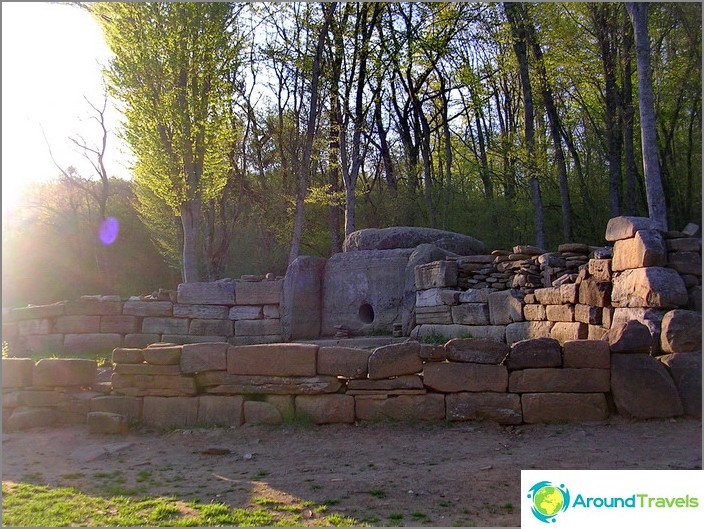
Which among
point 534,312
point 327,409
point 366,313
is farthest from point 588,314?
point 366,313

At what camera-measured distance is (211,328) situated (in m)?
15.2

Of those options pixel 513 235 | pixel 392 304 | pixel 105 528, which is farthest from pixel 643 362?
pixel 513 235

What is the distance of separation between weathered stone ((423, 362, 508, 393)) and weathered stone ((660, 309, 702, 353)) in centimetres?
186

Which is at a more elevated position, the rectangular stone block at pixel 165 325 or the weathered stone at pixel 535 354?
the rectangular stone block at pixel 165 325

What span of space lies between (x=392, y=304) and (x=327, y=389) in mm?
5789

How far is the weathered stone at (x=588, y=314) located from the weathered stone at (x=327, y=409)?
3759 millimetres

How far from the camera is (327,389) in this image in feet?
26.1

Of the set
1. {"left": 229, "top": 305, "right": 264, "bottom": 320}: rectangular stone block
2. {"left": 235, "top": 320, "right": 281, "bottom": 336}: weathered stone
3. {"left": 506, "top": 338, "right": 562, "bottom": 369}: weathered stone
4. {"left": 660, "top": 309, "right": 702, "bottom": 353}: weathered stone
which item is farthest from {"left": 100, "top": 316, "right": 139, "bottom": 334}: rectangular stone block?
{"left": 660, "top": 309, "right": 702, "bottom": 353}: weathered stone

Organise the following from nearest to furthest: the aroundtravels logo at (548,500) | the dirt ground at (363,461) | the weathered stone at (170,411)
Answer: the aroundtravels logo at (548,500), the dirt ground at (363,461), the weathered stone at (170,411)

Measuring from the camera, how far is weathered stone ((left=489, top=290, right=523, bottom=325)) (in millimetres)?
11406

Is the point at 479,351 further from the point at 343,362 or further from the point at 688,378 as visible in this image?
the point at 688,378

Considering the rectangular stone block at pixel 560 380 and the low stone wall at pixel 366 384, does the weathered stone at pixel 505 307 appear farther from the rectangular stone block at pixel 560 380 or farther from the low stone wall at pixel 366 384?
the rectangular stone block at pixel 560 380

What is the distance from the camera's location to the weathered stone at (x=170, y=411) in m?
8.16

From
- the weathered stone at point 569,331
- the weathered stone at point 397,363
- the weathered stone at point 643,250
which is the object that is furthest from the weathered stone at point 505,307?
the weathered stone at point 397,363
